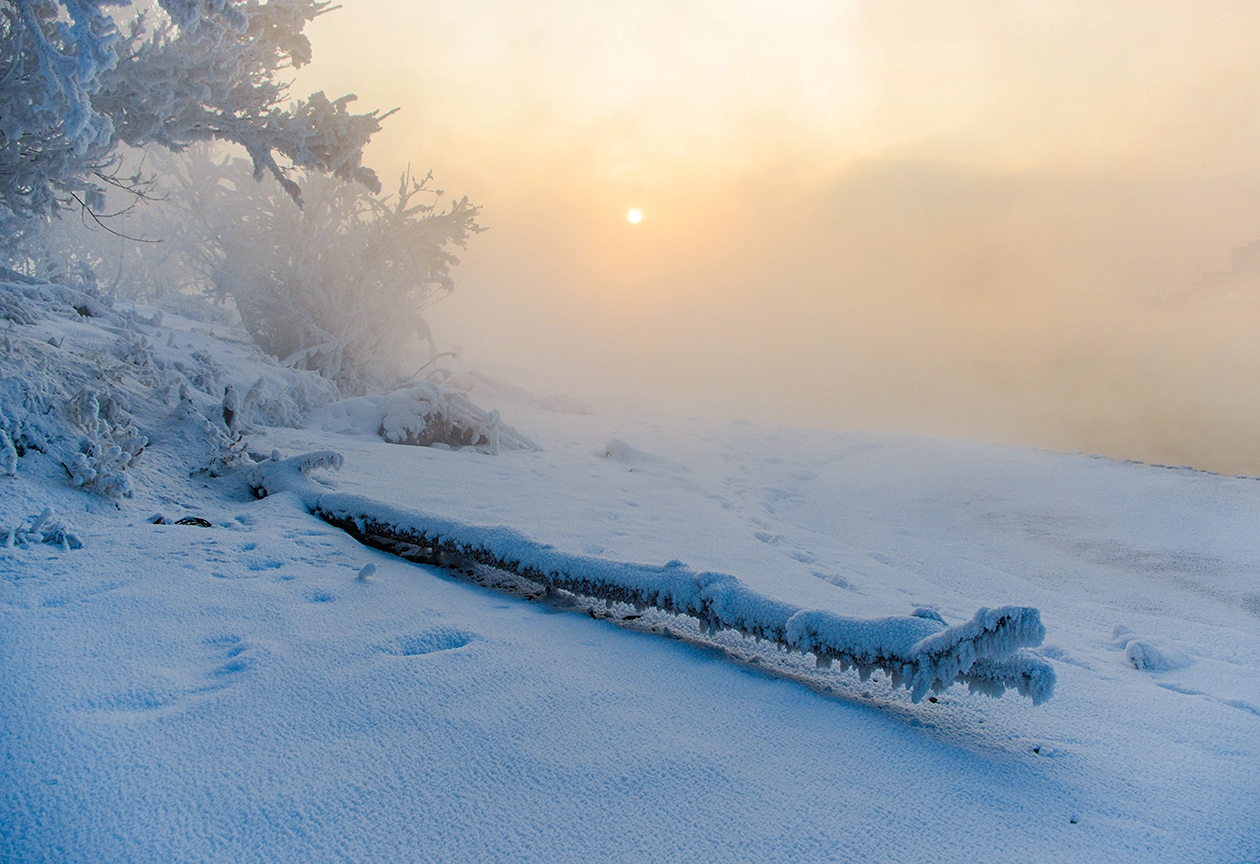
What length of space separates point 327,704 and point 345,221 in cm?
922

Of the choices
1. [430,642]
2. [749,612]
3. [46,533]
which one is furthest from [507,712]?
[46,533]

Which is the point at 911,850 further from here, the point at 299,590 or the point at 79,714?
the point at 299,590

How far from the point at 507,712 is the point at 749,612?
0.79 metres

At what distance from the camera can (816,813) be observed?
116 cm

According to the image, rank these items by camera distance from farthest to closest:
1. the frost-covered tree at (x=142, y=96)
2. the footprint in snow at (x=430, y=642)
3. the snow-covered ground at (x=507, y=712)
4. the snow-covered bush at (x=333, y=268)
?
the snow-covered bush at (x=333, y=268) → the frost-covered tree at (x=142, y=96) → the footprint in snow at (x=430, y=642) → the snow-covered ground at (x=507, y=712)

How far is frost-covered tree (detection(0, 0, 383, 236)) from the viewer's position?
236cm

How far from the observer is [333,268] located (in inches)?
321

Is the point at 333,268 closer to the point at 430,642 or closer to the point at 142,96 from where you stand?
the point at 142,96

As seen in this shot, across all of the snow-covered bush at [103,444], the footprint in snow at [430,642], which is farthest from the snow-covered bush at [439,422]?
the footprint in snow at [430,642]

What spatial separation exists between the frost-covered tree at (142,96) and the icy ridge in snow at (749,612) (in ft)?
6.34

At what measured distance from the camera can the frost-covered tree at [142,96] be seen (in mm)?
2361

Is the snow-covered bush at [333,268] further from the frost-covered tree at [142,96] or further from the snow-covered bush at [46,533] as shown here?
the snow-covered bush at [46,533]

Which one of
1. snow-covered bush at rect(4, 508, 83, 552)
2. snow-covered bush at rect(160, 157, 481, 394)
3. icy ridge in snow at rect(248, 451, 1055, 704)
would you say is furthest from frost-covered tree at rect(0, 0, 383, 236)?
snow-covered bush at rect(160, 157, 481, 394)

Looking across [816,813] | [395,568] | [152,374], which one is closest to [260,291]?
[152,374]
